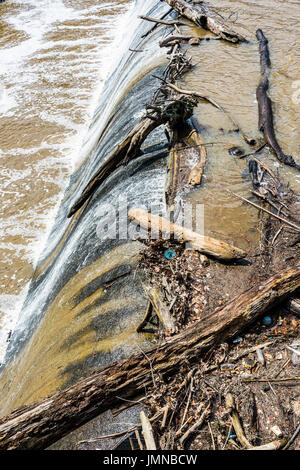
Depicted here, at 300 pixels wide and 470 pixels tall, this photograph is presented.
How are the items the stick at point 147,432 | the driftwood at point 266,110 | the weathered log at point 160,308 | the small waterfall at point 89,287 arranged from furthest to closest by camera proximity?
the driftwood at point 266,110 < the small waterfall at point 89,287 < the weathered log at point 160,308 < the stick at point 147,432

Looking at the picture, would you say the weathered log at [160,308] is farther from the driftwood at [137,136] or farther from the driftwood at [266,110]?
the driftwood at [266,110]

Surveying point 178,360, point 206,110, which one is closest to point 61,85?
point 206,110

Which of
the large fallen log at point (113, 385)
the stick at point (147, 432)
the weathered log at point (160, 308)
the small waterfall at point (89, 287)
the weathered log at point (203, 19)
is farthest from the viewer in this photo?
the weathered log at point (203, 19)

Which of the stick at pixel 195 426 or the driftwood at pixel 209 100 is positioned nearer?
the stick at pixel 195 426

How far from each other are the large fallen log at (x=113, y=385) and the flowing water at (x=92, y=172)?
1.45ft

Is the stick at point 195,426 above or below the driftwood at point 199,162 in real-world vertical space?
below

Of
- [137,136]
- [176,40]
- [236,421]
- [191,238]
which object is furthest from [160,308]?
[176,40]

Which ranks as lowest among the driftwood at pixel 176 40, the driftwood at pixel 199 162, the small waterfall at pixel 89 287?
the small waterfall at pixel 89 287

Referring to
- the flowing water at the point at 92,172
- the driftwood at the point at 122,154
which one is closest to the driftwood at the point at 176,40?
the flowing water at the point at 92,172

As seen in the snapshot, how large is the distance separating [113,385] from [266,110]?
19.9 feet

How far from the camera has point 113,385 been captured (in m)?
2.89

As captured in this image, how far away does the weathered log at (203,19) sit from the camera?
10.1 m

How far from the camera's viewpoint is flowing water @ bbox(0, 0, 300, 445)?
4258 mm

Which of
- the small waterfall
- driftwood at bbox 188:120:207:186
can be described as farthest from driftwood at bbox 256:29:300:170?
the small waterfall
